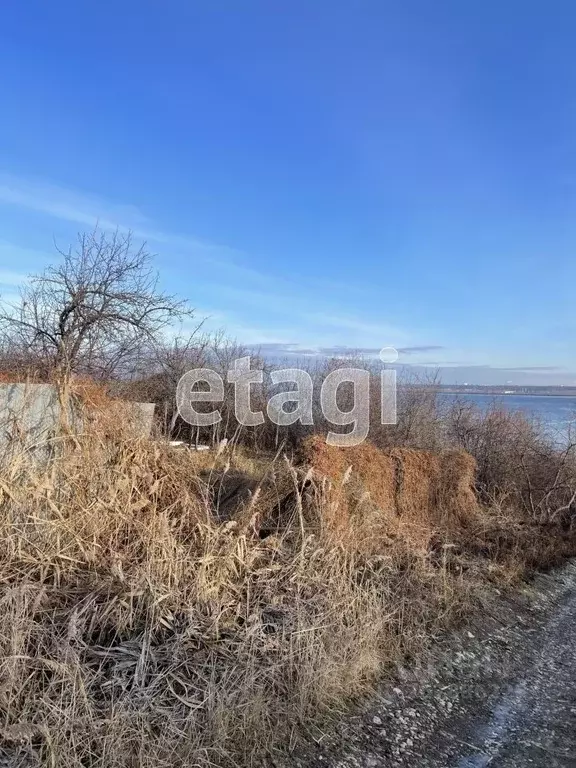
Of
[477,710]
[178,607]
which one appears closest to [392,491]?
[477,710]


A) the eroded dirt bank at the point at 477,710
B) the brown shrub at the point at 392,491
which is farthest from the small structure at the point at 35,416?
the eroded dirt bank at the point at 477,710

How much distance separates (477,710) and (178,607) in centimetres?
249

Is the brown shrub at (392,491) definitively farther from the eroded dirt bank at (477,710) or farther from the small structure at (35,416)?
the small structure at (35,416)

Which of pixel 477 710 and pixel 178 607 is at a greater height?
pixel 178 607

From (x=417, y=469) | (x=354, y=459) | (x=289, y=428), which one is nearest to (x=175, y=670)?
(x=354, y=459)

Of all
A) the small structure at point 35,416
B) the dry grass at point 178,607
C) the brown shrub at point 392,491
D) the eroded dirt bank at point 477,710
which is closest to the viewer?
the dry grass at point 178,607

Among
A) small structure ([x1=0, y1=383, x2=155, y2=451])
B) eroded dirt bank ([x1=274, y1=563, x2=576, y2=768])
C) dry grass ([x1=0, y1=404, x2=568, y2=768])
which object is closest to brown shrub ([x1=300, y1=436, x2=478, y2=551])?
dry grass ([x1=0, y1=404, x2=568, y2=768])

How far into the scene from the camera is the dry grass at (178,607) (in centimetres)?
319

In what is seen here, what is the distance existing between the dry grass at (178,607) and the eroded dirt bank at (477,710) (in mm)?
250

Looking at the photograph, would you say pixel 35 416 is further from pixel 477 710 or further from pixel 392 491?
pixel 392 491

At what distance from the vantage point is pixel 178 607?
4.03 meters

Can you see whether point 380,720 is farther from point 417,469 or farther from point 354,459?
point 417,469

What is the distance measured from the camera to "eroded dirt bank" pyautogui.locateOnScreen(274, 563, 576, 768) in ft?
11.8

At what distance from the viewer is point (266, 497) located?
20.4ft
